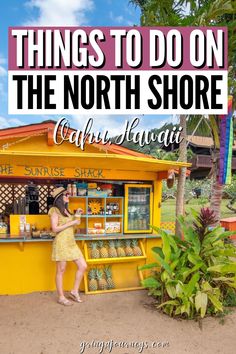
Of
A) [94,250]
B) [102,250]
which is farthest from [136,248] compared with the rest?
[94,250]

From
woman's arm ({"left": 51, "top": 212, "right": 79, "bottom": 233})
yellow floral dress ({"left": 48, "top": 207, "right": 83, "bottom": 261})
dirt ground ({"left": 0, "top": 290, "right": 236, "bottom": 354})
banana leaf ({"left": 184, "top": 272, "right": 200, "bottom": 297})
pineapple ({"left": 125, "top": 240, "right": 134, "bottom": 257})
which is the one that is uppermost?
woman's arm ({"left": 51, "top": 212, "right": 79, "bottom": 233})

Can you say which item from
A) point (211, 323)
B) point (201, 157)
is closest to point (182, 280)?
point (211, 323)

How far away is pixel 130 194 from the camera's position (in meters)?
6.22

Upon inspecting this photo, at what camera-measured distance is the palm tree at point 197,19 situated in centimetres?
676

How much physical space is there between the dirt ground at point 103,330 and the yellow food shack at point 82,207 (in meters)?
0.58

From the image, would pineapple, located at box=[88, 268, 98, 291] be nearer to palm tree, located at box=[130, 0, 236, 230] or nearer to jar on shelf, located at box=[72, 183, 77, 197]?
jar on shelf, located at box=[72, 183, 77, 197]

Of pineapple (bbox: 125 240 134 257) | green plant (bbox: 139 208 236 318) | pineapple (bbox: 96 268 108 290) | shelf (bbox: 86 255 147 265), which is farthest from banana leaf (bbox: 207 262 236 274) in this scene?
pineapple (bbox: 96 268 108 290)

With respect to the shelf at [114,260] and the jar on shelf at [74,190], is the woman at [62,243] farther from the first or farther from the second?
the jar on shelf at [74,190]

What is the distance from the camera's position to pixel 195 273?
466cm

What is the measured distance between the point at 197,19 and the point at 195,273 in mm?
5432

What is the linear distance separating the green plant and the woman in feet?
3.83

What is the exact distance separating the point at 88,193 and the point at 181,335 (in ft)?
9.65

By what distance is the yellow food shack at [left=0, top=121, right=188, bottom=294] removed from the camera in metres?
5.47

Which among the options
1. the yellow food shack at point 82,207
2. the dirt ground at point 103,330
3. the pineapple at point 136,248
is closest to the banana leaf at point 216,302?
the dirt ground at point 103,330
